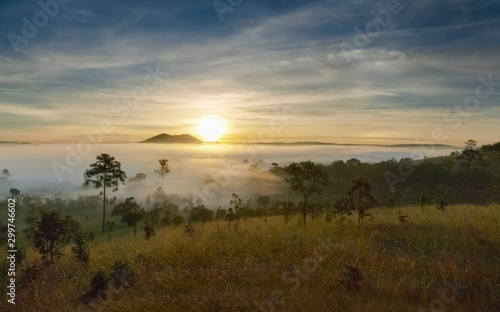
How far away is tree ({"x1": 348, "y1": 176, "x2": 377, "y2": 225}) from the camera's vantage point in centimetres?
1858

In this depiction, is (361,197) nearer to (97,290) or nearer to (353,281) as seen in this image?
(353,281)

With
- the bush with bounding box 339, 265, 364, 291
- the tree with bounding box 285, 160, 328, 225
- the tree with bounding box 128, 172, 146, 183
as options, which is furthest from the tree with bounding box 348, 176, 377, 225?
the tree with bounding box 128, 172, 146, 183

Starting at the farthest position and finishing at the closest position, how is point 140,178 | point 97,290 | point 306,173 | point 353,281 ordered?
point 140,178 → point 306,173 → point 97,290 → point 353,281

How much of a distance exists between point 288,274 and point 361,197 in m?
11.0

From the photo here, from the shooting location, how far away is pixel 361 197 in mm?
18984

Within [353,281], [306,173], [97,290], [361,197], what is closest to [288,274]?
[353,281]

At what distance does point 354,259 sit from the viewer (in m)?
10.4

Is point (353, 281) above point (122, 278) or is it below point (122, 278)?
above

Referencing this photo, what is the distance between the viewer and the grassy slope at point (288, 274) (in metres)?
7.34

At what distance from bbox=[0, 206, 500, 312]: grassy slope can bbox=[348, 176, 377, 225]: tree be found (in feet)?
12.4

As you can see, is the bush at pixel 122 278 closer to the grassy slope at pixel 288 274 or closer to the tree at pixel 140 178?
the grassy slope at pixel 288 274

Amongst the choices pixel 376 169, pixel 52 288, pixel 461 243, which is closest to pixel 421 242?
pixel 461 243

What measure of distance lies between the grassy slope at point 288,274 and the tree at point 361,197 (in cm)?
379

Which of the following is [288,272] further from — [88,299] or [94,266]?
[94,266]
